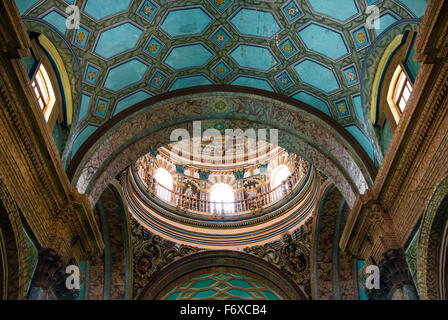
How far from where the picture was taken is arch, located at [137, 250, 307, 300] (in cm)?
1563

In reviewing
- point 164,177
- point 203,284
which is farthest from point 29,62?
point 203,284

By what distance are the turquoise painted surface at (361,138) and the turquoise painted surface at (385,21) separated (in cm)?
224

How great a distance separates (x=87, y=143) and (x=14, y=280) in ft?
11.1

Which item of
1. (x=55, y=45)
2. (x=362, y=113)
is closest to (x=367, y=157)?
(x=362, y=113)

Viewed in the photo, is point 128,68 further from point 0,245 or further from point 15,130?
point 0,245

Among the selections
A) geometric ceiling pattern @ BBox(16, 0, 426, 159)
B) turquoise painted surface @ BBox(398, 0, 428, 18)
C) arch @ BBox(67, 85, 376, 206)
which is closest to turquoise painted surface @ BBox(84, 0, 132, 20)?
geometric ceiling pattern @ BBox(16, 0, 426, 159)

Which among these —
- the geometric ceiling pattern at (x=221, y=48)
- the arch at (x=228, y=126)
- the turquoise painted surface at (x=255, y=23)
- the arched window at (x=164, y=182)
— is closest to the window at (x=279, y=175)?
the arched window at (x=164, y=182)

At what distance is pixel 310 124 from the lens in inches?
405

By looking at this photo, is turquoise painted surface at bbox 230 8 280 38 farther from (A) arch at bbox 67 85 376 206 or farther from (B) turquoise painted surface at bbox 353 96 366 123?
(B) turquoise painted surface at bbox 353 96 366 123

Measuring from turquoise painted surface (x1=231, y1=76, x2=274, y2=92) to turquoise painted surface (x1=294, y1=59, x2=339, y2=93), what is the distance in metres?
0.89

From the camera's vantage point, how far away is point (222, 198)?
1931cm
